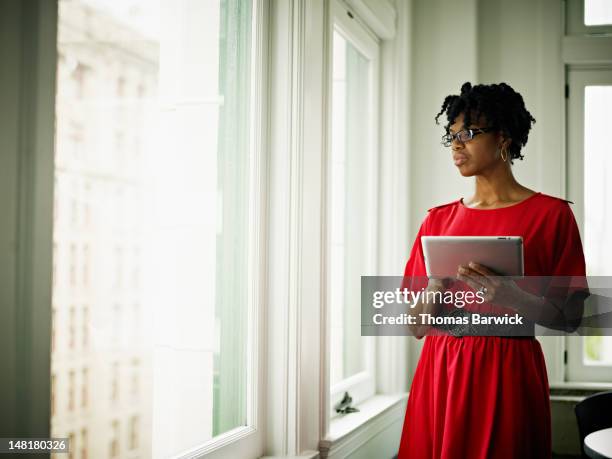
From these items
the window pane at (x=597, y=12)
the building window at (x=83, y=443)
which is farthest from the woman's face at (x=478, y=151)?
the window pane at (x=597, y=12)

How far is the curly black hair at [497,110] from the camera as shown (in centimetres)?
175

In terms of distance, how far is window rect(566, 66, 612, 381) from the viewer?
2.99 m

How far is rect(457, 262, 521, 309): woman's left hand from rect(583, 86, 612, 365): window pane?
157 centimetres

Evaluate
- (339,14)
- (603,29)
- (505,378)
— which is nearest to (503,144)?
(505,378)

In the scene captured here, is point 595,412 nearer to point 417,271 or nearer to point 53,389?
point 417,271

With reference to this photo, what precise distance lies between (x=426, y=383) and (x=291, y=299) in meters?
0.44

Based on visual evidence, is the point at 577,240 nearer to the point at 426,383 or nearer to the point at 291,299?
the point at 426,383

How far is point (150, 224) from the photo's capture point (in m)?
1.39

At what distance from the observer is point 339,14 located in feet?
7.72

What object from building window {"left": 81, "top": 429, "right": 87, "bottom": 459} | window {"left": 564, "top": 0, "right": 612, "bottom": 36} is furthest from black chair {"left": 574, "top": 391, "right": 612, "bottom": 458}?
window {"left": 564, "top": 0, "right": 612, "bottom": 36}

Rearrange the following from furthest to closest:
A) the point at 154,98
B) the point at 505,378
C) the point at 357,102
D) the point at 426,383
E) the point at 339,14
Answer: the point at 357,102 → the point at 339,14 → the point at 426,383 → the point at 505,378 → the point at 154,98

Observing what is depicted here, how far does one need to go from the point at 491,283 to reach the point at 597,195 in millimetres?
1701

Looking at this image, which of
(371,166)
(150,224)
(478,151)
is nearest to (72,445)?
(150,224)

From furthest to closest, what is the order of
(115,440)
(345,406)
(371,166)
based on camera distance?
(371,166), (345,406), (115,440)
